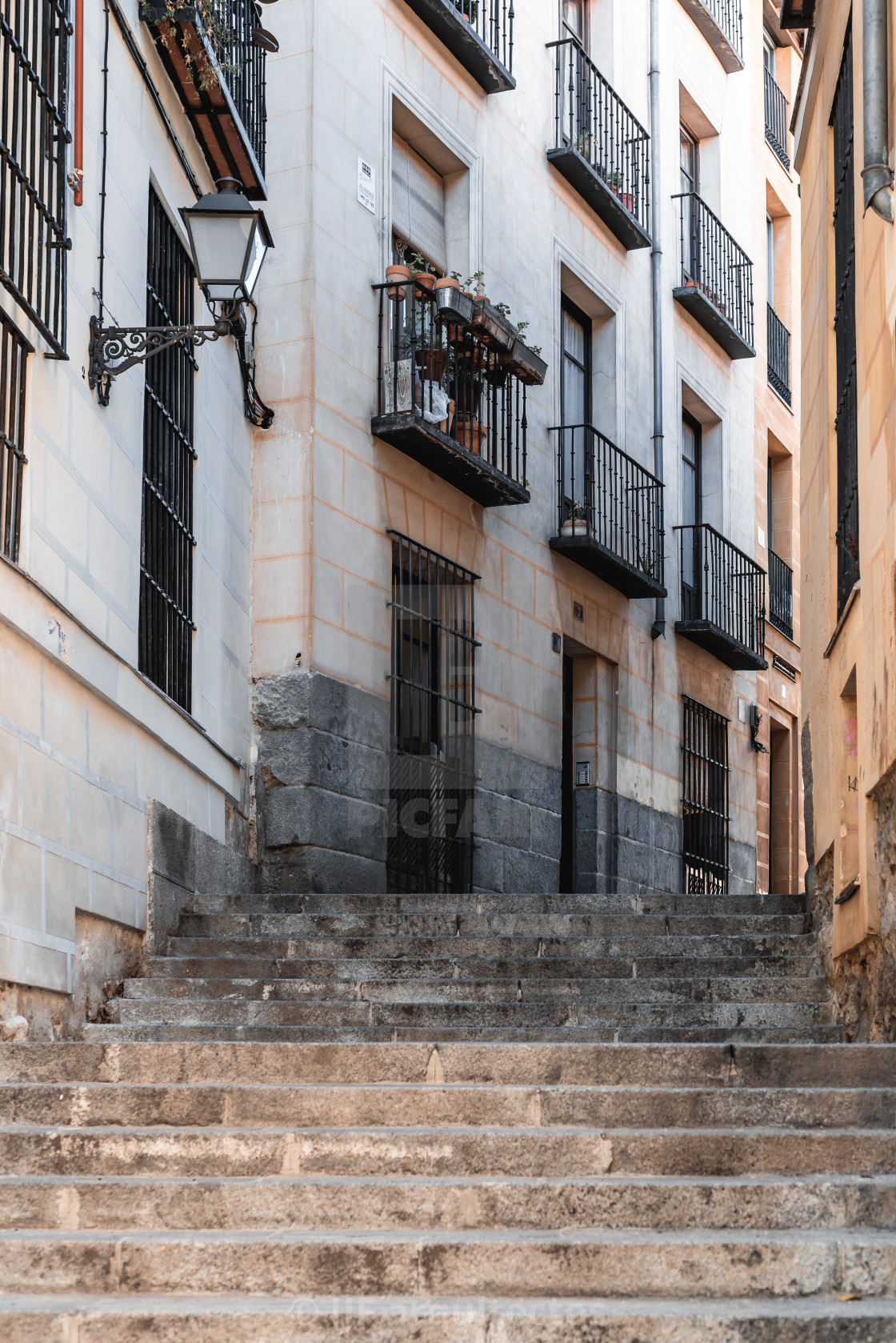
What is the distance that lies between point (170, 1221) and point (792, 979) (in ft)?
11.0

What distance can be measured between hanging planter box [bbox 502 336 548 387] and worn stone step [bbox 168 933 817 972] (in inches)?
213

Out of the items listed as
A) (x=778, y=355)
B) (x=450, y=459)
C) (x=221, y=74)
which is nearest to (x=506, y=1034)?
(x=221, y=74)

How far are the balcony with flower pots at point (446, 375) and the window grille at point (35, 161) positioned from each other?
398 centimetres

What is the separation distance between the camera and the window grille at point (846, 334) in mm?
6934

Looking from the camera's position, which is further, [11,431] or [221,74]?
[221,74]

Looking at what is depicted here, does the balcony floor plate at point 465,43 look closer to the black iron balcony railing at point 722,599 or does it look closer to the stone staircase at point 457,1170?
the black iron balcony railing at point 722,599

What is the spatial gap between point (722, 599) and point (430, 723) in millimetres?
5615

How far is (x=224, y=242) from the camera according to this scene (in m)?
7.09

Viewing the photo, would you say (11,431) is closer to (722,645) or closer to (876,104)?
(876,104)

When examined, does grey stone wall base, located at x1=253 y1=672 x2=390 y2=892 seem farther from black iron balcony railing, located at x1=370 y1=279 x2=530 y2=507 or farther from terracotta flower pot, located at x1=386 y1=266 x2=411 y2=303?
terracotta flower pot, located at x1=386 y1=266 x2=411 y2=303

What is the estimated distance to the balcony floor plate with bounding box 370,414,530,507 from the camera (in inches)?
412

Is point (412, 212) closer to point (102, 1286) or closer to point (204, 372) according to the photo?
point (204, 372)

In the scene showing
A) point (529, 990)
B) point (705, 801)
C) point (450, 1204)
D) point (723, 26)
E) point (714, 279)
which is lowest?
point (450, 1204)

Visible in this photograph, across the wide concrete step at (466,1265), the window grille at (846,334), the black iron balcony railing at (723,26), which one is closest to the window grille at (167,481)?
the window grille at (846,334)
